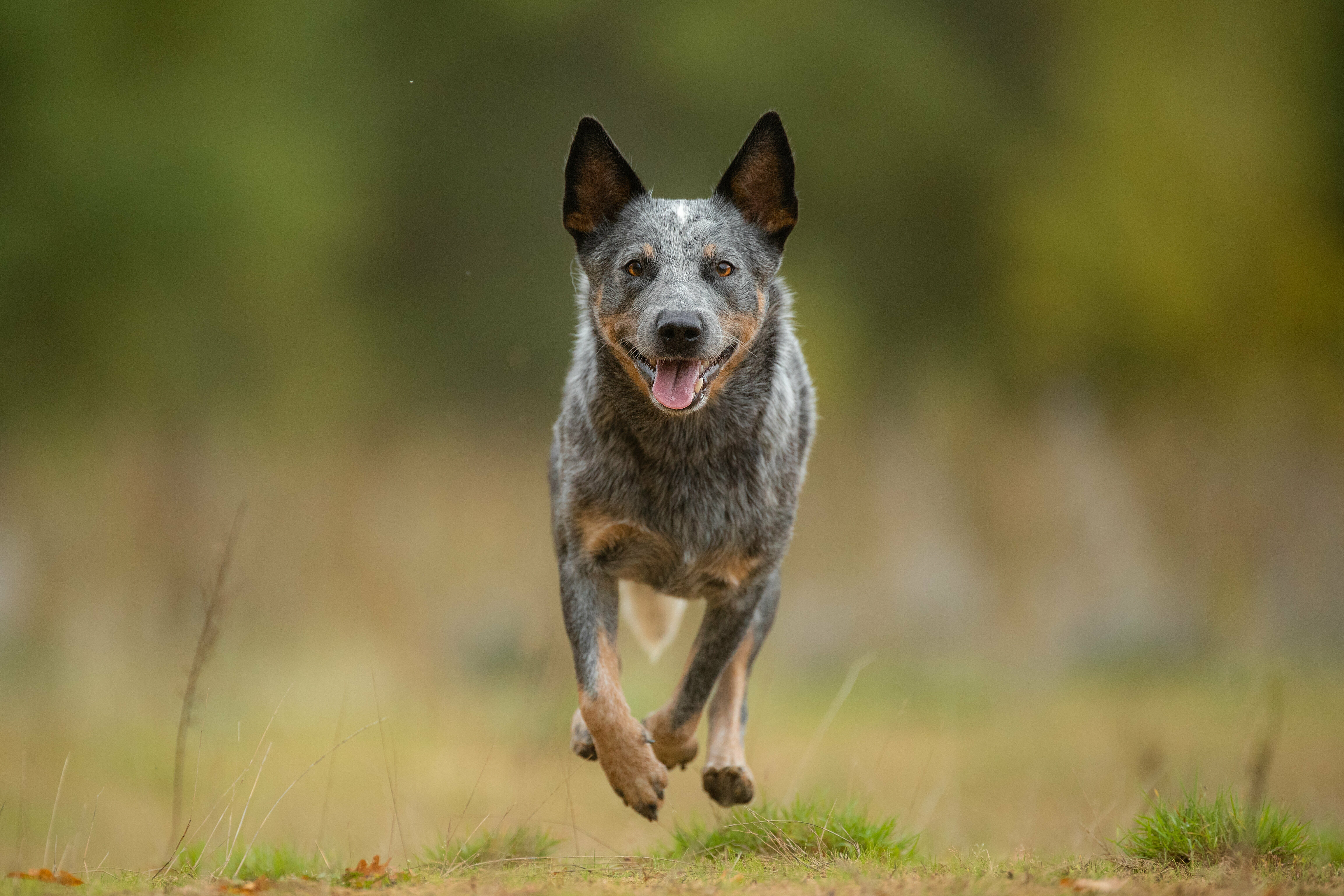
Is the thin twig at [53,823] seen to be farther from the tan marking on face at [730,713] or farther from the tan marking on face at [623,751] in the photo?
the tan marking on face at [730,713]

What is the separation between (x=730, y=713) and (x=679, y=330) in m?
1.66

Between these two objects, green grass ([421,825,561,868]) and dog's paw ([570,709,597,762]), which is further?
dog's paw ([570,709,597,762])

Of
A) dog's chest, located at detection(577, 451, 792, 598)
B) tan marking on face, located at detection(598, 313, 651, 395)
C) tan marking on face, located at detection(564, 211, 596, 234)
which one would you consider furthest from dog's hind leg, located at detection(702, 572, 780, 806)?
tan marking on face, located at detection(564, 211, 596, 234)

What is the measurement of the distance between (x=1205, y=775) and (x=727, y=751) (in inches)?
141

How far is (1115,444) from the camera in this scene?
10938 millimetres

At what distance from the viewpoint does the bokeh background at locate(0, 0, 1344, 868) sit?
29.9 feet

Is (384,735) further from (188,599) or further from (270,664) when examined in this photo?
(188,599)

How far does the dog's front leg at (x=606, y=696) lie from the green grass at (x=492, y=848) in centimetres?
34

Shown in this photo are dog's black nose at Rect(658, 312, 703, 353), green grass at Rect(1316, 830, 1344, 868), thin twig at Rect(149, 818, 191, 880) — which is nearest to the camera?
thin twig at Rect(149, 818, 191, 880)

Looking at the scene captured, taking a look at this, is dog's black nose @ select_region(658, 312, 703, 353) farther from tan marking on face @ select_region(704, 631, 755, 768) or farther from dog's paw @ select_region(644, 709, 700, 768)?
dog's paw @ select_region(644, 709, 700, 768)

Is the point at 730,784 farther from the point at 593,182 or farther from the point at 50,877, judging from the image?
the point at 593,182

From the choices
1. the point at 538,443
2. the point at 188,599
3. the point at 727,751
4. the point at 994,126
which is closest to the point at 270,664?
the point at 188,599

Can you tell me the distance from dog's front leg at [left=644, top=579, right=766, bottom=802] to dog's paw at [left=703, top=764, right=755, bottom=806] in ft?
0.46

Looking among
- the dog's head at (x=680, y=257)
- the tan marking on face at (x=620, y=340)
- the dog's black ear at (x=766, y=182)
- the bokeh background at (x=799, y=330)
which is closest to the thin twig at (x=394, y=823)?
the tan marking on face at (x=620, y=340)
